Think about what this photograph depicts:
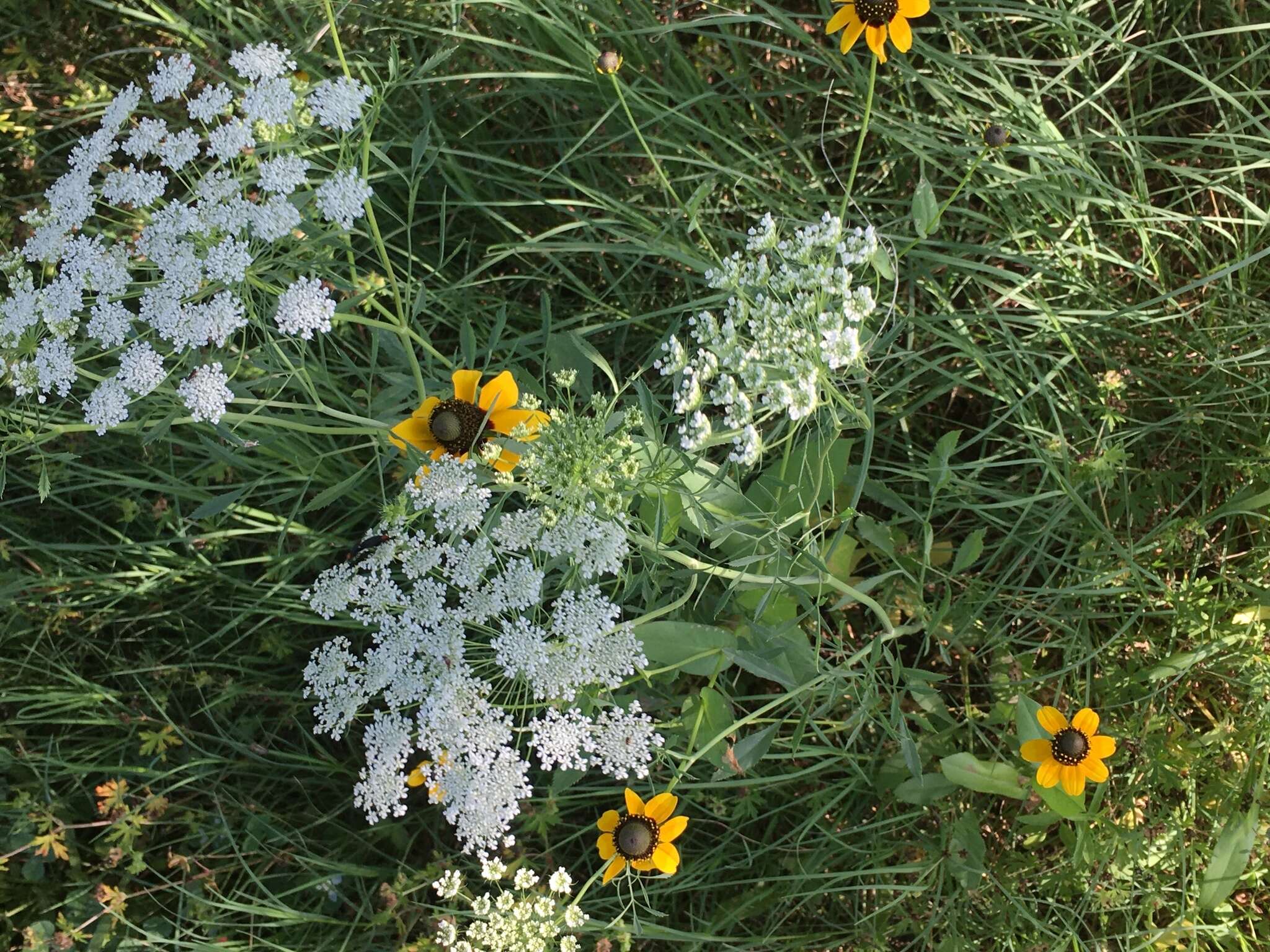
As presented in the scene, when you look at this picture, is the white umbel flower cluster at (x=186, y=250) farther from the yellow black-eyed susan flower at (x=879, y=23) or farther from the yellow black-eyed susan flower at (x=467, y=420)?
the yellow black-eyed susan flower at (x=879, y=23)

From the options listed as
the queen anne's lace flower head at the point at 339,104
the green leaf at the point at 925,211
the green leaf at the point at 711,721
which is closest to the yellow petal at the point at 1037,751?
the green leaf at the point at 711,721

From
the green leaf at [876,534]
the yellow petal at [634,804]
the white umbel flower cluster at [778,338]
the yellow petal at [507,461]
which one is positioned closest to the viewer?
the white umbel flower cluster at [778,338]

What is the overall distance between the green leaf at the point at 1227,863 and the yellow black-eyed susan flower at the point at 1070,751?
1.56 feet

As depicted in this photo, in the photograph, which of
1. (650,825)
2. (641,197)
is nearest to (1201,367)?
(641,197)

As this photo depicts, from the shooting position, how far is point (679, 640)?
2.52 meters

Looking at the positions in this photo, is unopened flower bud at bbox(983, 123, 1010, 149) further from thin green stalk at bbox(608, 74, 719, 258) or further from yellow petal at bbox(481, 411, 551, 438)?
yellow petal at bbox(481, 411, 551, 438)

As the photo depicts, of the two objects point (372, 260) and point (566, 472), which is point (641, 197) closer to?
point (372, 260)

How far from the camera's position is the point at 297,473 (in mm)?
3377

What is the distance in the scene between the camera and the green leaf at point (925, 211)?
2350 millimetres

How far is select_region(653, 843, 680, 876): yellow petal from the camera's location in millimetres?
2523

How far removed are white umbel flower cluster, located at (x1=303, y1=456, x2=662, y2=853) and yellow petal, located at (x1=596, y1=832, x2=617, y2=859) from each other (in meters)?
0.42

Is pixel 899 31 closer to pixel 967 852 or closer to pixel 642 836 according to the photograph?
pixel 642 836

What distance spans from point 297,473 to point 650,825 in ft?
5.68

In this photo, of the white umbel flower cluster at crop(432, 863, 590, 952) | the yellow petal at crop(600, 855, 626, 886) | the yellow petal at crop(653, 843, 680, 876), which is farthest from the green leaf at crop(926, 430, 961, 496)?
the white umbel flower cluster at crop(432, 863, 590, 952)
